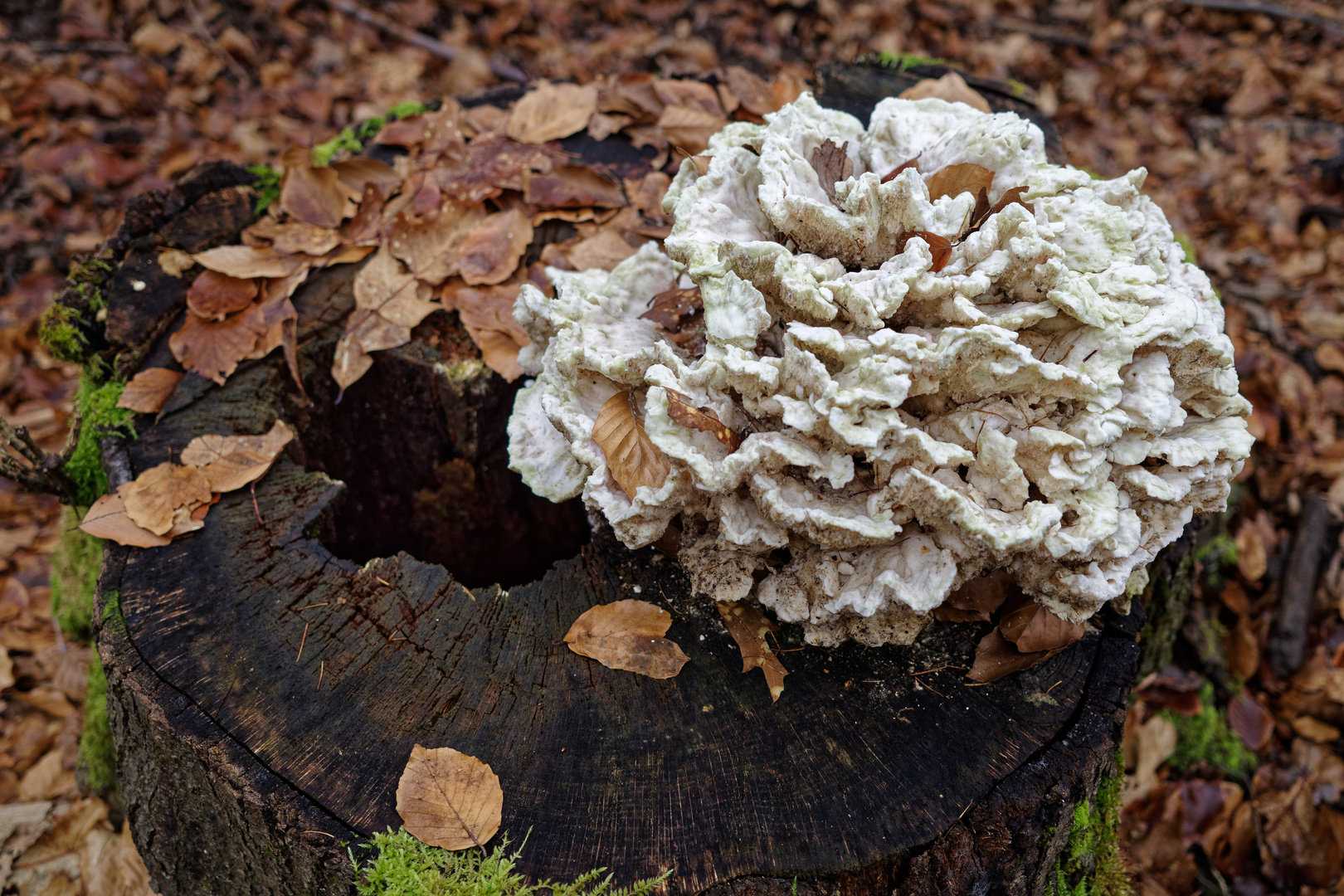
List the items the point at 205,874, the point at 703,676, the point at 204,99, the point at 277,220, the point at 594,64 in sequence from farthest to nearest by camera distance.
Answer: the point at 594,64, the point at 204,99, the point at 277,220, the point at 205,874, the point at 703,676

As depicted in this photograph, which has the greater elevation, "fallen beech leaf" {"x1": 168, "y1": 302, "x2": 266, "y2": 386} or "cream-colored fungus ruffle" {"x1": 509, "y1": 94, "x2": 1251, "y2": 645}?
"cream-colored fungus ruffle" {"x1": 509, "y1": 94, "x2": 1251, "y2": 645}

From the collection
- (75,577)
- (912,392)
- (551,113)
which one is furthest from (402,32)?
(912,392)

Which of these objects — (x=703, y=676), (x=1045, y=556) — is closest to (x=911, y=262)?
(x=1045, y=556)

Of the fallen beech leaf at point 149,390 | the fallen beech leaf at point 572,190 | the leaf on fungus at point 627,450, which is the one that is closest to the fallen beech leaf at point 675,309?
the leaf on fungus at point 627,450

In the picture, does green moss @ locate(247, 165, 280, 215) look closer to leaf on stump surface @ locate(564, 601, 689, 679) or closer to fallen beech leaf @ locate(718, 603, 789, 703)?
leaf on stump surface @ locate(564, 601, 689, 679)

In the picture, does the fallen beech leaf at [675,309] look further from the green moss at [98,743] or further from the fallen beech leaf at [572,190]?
the green moss at [98,743]

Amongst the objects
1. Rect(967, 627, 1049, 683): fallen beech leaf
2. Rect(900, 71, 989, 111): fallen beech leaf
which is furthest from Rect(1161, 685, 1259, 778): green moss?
Rect(900, 71, 989, 111): fallen beech leaf

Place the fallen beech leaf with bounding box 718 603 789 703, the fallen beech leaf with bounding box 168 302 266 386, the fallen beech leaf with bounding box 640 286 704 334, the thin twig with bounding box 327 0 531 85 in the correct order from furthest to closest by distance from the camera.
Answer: the thin twig with bounding box 327 0 531 85 < the fallen beech leaf with bounding box 168 302 266 386 < the fallen beech leaf with bounding box 640 286 704 334 < the fallen beech leaf with bounding box 718 603 789 703

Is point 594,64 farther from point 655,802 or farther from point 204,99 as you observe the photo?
point 655,802
